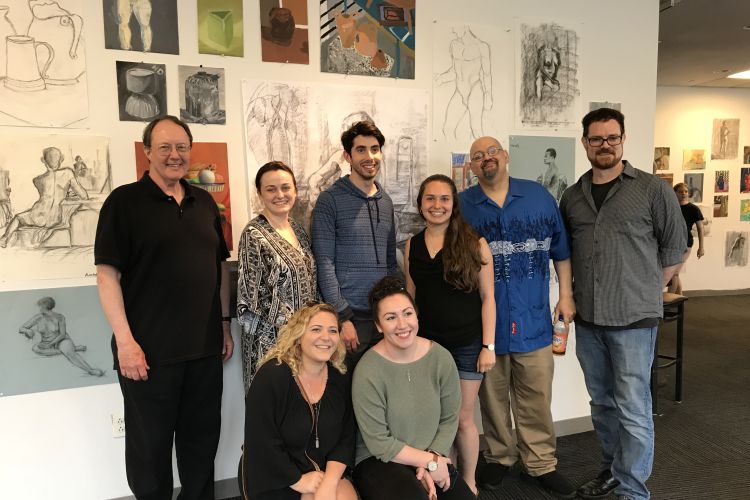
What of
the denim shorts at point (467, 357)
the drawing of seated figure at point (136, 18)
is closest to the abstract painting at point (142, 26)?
the drawing of seated figure at point (136, 18)

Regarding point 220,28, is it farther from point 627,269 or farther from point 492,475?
point 492,475

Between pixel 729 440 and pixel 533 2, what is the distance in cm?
279

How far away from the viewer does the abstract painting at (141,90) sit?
215 centimetres

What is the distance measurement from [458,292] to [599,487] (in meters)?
1.21

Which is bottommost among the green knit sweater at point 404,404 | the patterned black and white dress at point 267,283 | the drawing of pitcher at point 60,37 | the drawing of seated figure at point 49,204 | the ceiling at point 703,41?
the green knit sweater at point 404,404

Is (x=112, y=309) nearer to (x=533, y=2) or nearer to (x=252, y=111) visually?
(x=252, y=111)

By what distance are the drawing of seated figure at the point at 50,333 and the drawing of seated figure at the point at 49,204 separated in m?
0.29

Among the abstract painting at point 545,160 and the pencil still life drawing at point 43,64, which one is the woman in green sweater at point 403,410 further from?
the pencil still life drawing at point 43,64

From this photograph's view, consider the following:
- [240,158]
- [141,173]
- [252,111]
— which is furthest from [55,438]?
[252,111]

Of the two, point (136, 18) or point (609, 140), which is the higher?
point (136, 18)

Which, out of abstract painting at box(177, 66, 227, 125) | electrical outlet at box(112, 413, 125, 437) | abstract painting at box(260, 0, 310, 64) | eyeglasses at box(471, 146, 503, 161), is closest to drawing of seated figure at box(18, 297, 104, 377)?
electrical outlet at box(112, 413, 125, 437)

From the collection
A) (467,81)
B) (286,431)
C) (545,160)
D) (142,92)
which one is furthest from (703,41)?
(286,431)

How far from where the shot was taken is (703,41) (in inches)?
194

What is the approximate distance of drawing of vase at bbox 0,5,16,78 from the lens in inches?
78.0
